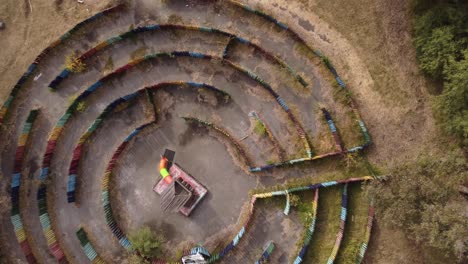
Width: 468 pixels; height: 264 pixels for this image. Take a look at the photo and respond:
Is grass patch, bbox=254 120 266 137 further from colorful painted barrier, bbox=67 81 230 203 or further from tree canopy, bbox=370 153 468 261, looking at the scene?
tree canopy, bbox=370 153 468 261

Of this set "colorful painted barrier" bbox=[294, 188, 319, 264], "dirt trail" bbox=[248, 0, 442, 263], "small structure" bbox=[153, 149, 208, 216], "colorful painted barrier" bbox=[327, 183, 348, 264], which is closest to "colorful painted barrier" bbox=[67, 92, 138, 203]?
"small structure" bbox=[153, 149, 208, 216]

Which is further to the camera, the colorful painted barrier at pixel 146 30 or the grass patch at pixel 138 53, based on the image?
the grass patch at pixel 138 53

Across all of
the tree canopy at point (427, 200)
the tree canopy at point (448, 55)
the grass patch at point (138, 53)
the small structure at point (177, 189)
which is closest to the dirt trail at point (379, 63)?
the tree canopy at point (448, 55)

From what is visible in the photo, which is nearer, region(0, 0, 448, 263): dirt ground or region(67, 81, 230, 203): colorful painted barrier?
region(0, 0, 448, 263): dirt ground

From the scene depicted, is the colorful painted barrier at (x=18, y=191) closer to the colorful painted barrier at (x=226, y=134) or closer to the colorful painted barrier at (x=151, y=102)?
the colorful painted barrier at (x=151, y=102)

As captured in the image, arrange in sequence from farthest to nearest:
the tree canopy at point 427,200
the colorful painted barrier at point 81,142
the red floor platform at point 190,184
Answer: the red floor platform at point 190,184 < the colorful painted barrier at point 81,142 < the tree canopy at point 427,200

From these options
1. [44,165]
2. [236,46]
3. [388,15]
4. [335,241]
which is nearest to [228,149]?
[236,46]
